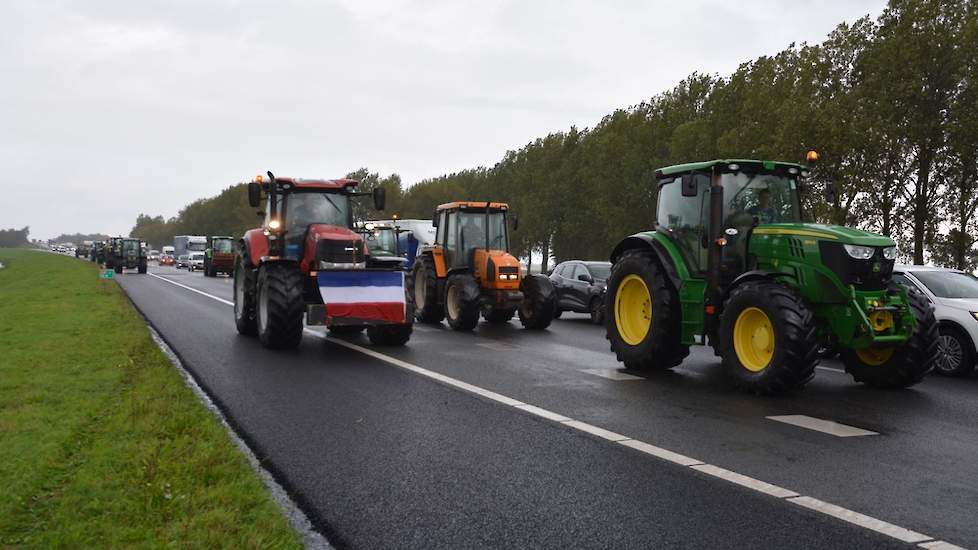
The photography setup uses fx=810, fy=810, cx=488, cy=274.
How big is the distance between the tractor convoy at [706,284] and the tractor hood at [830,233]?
0.02 meters

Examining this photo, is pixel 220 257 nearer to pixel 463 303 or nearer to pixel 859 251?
pixel 463 303

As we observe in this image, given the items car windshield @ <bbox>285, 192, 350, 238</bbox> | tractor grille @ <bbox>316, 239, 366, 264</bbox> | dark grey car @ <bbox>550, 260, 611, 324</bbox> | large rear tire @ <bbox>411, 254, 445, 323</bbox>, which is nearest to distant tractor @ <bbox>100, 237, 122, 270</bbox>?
dark grey car @ <bbox>550, 260, 611, 324</bbox>

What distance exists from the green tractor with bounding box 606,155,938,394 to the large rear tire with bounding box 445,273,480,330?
4.84 metres

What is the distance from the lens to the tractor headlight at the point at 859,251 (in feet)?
27.9

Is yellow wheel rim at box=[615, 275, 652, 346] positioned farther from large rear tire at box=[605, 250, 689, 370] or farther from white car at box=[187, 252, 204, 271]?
white car at box=[187, 252, 204, 271]

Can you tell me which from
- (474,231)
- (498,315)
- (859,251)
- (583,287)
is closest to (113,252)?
(583,287)

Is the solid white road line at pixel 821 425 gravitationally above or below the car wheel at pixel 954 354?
below

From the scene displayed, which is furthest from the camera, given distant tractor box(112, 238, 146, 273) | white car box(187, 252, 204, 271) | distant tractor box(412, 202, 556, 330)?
white car box(187, 252, 204, 271)

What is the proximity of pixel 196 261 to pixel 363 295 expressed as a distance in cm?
5247

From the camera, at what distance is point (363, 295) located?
41.2 ft

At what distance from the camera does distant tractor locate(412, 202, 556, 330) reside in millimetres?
16531

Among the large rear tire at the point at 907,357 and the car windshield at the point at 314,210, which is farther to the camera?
the car windshield at the point at 314,210

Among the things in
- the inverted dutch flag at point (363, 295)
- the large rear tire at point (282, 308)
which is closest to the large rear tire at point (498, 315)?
the inverted dutch flag at point (363, 295)

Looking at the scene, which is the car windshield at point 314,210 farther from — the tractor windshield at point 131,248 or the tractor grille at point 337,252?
the tractor windshield at point 131,248
